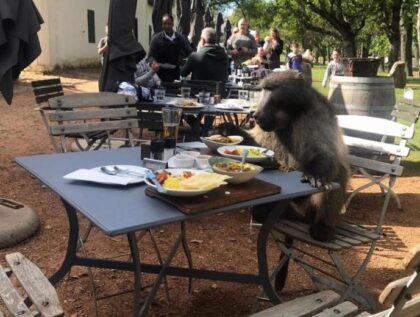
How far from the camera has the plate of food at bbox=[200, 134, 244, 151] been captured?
3.02 meters

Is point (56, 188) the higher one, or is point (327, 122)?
point (327, 122)

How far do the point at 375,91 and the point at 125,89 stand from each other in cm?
324

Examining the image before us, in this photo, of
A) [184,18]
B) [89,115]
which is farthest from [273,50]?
[89,115]

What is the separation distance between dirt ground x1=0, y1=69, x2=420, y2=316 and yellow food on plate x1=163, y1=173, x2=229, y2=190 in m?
1.38

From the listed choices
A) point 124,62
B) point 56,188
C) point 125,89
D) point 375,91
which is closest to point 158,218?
point 56,188

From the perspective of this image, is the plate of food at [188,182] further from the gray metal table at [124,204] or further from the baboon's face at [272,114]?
the baboon's face at [272,114]

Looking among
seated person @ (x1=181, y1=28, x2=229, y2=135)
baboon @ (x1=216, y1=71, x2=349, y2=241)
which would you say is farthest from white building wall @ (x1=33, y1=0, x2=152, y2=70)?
baboon @ (x1=216, y1=71, x2=349, y2=241)

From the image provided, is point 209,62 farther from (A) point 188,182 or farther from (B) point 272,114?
(A) point 188,182

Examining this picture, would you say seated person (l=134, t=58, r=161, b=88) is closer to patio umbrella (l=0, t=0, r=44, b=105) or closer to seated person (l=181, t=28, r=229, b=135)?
seated person (l=181, t=28, r=229, b=135)

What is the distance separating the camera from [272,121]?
3.16 metres

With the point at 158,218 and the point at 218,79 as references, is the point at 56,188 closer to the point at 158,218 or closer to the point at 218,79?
the point at 158,218

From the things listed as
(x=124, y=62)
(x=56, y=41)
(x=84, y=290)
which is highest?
(x=56, y=41)

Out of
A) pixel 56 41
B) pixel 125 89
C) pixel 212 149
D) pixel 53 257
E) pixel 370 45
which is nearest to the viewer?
pixel 212 149

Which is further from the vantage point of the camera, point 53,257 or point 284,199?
point 53,257
